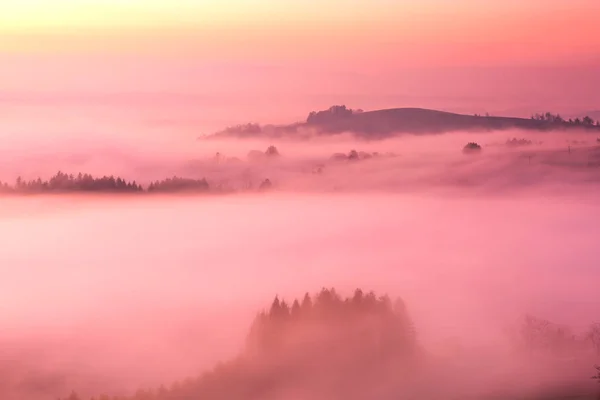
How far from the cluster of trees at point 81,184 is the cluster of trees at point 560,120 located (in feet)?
33.1

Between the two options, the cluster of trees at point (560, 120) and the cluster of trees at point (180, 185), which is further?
the cluster of trees at point (180, 185)

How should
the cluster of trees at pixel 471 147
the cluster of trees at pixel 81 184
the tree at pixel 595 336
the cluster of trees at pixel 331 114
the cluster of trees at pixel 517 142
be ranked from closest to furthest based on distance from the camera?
1. the tree at pixel 595 336
2. the cluster of trees at pixel 331 114
3. the cluster of trees at pixel 517 142
4. the cluster of trees at pixel 471 147
5. the cluster of trees at pixel 81 184

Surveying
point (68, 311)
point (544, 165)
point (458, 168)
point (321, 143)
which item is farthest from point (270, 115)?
point (68, 311)

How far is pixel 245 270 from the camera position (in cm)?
2033

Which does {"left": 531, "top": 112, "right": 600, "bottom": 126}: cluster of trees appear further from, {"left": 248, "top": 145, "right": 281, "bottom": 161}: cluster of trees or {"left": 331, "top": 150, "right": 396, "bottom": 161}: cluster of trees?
{"left": 248, "top": 145, "right": 281, "bottom": 161}: cluster of trees

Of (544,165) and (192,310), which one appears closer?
(544,165)

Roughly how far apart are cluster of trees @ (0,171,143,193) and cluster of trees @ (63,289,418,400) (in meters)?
5.12

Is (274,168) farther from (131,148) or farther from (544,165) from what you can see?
(544,165)

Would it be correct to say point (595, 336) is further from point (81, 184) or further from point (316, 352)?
point (81, 184)

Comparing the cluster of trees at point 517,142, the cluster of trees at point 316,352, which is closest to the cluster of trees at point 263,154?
the cluster of trees at point 316,352

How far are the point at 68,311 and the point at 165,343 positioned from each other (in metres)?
4.59

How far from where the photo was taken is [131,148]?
1777 cm

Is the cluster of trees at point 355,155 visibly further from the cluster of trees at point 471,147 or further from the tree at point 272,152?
the cluster of trees at point 471,147

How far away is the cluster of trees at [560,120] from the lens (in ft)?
54.4
